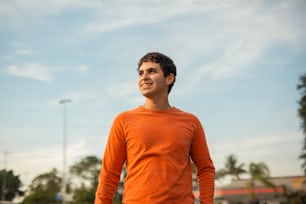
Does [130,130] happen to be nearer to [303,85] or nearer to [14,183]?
[303,85]

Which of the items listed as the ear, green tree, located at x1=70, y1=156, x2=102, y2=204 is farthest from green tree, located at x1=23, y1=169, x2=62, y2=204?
the ear

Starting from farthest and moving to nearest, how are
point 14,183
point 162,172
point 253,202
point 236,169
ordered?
point 14,183
point 236,169
point 253,202
point 162,172

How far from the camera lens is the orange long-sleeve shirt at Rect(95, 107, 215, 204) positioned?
282 centimetres

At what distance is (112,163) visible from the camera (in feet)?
9.86

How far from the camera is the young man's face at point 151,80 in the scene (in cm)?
310

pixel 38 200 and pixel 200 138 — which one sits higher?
pixel 38 200

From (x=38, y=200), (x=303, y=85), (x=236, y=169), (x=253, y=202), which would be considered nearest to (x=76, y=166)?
(x=38, y=200)

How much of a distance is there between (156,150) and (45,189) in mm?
68068

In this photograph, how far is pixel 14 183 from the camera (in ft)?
285

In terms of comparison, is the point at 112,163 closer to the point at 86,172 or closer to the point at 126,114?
the point at 126,114

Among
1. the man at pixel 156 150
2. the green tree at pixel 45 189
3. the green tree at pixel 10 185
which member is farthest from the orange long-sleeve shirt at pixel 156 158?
the green tree at pixel 10 185

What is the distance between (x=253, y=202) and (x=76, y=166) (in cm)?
3127

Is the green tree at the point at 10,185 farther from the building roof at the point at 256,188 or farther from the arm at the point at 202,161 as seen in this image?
the arm at the point at 202,161

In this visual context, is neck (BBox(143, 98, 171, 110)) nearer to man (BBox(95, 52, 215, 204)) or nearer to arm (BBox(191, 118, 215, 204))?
man (BBox(95, 52, 215, 204))
